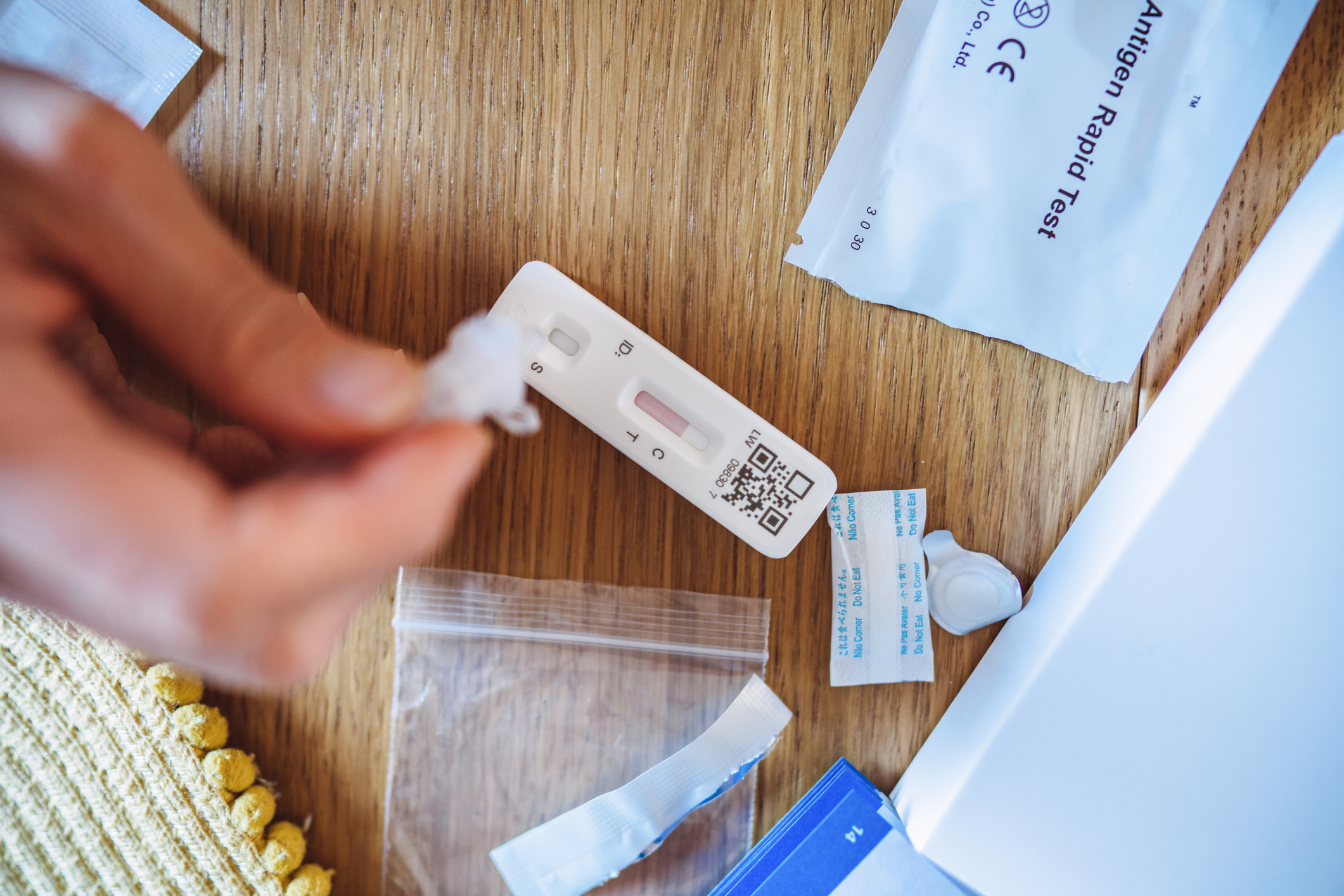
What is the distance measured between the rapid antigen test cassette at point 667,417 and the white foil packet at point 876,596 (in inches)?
1.3

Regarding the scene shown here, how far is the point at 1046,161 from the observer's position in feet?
1.44

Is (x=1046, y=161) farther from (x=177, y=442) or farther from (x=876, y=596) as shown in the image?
(x=177, y=442)

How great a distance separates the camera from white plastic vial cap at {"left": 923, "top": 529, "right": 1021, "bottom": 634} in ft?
1.45

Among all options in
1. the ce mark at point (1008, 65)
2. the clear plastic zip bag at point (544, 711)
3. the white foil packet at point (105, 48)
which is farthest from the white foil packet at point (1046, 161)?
the white foil packet at point (105, 48)

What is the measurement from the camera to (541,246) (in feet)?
1.49

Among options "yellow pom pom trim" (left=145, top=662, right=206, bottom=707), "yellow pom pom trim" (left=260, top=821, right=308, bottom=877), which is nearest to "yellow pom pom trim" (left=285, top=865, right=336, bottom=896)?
"yellow pom pom trim" (left=260, top=821, right=308, bottom=877)

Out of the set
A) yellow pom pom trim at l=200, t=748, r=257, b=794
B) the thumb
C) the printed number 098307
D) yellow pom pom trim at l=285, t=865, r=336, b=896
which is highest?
the printed number 098307

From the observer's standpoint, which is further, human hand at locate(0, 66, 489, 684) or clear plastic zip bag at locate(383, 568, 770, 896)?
clear plastic zip bag at locate(383, 568, 770, 896)

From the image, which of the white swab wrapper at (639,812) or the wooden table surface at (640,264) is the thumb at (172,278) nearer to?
the wooden table surface at (640,264)

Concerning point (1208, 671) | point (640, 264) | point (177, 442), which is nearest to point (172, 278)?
A: point (177, 442)

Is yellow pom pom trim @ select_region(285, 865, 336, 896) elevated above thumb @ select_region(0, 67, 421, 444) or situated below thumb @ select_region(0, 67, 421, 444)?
below

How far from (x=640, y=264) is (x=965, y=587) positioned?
0.27 m

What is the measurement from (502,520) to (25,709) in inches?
10.7

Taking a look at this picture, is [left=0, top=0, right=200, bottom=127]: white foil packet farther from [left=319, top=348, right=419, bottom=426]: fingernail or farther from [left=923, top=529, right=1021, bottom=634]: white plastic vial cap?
[left=923, top=529, right=1021, bottom=634]: white plastic vial cap
